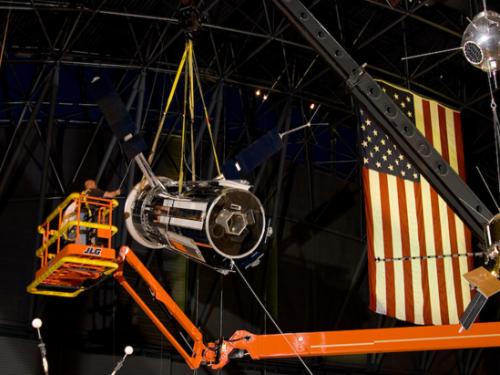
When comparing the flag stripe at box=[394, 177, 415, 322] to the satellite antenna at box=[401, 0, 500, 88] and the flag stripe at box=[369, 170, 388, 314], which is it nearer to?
the flag stripe at box=[369, 170, 388, 314]

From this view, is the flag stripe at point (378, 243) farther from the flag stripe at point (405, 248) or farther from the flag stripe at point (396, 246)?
the flag stripe at point (405, 248)

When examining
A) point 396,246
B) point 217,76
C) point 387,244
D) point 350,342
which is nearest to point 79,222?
point 350,342

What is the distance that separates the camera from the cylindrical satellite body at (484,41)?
7422 millimetres

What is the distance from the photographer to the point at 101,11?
19.1 meters

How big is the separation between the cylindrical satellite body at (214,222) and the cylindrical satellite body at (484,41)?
3124 millimetres

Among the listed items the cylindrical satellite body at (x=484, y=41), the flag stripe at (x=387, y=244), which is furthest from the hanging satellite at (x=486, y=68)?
the flag stripe at (x=387, y=244)

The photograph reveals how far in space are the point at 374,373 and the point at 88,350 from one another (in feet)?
37.7

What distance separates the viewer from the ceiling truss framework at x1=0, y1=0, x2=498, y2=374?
20297 mm

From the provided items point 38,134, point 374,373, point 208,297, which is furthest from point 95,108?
point 374,373

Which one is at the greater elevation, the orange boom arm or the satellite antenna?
the satellite antenna

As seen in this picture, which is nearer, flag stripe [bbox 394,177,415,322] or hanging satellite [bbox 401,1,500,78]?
hanging satellite [bbox 401,1,500,78]

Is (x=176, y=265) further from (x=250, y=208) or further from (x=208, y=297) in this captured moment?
(x=250, y=208)

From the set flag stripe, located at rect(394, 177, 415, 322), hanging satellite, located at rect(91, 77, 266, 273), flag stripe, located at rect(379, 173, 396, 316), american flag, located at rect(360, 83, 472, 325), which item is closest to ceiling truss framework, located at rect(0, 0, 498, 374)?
american flag, located at rect(360, 83, 472, 325)

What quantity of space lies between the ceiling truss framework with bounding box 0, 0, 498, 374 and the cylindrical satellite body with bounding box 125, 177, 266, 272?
11001 mm
